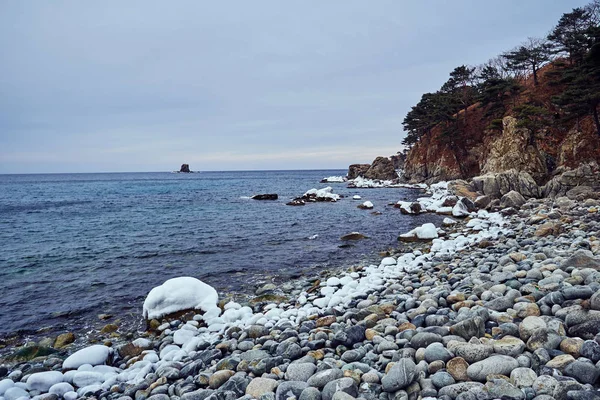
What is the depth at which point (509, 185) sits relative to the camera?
24438 millimetres

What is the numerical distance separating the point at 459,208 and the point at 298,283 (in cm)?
1511

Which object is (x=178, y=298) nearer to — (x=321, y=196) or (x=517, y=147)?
(x=321, y=196)

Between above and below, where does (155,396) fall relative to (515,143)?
below

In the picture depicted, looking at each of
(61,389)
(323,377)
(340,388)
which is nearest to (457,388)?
(340,388)

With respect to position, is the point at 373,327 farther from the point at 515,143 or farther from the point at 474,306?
the point at 515,143

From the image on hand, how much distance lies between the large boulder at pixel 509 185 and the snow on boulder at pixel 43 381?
26.7 meters

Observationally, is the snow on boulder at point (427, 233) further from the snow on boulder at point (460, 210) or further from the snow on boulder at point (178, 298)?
the snow on boulder at point (178, 298)

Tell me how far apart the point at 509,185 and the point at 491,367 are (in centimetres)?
2499

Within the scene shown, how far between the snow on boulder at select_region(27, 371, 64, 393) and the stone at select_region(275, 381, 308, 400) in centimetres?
407

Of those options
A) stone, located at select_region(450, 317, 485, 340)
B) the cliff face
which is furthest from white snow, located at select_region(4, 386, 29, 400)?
the cliff face

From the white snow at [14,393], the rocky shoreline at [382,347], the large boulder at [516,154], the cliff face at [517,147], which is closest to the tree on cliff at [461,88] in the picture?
the cliff face at [517,147]

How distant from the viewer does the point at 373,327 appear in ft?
18.4

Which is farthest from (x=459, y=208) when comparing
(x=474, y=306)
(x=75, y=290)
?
(x=75, y=290)

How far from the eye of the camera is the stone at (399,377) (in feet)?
12.1
